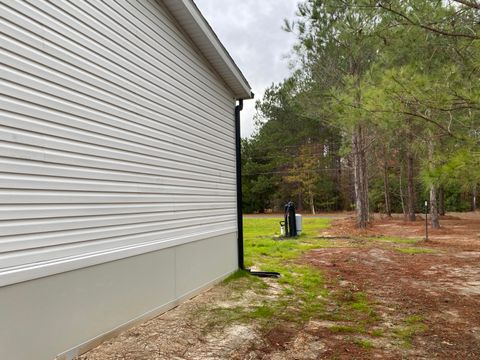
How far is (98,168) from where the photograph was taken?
3471mm

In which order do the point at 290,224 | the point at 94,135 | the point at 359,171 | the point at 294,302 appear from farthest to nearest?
the point at 359,171 → the point at 290,224 → the point at 294,302 → the point at 94,135

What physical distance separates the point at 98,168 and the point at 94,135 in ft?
0.98

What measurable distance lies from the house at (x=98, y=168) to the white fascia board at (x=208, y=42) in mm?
25

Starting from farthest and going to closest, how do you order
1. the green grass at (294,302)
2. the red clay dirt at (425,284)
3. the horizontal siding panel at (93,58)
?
the green grass at (294,302)
the red clay dirt at (425,284)
the horizontal siding panel at (93,58)

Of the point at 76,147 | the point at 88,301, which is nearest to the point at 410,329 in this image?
the point at 88,301

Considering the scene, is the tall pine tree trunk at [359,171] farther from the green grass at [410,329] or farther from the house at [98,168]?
the green grass at [410,329]

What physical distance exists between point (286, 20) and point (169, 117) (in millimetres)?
9211

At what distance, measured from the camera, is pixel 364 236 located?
Result: 13.4 m

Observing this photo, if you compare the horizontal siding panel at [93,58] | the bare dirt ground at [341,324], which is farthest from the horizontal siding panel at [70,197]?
the bare dirt ground at [341,324]

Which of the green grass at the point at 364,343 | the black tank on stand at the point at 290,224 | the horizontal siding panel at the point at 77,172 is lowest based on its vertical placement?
the green grass at the point at 364,343

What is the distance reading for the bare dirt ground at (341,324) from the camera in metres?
3.45

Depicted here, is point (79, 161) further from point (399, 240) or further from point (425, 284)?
point (399, 240)

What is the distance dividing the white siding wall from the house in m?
0.01

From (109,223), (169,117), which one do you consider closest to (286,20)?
(169,117)
